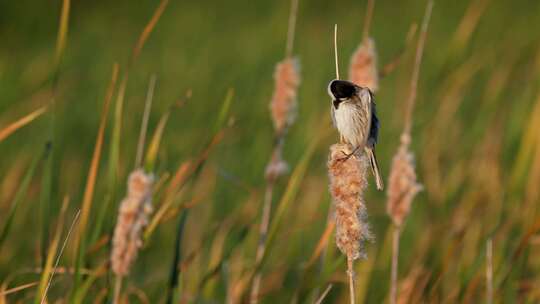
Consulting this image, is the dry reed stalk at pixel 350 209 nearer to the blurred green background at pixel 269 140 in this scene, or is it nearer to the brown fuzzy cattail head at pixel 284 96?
the blurred green background at pixel 269 140

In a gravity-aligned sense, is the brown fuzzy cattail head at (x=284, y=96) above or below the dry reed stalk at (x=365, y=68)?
below

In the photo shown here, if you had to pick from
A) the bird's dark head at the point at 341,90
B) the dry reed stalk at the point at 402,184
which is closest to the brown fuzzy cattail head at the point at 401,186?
the dry reed stalk at the point at 402,184

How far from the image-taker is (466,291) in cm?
306

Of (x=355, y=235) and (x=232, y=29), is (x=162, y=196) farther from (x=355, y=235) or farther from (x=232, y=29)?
(x=232, y=29)

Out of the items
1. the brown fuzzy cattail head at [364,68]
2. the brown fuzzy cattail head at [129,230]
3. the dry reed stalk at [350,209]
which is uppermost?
the brown fuzzy cattail head at [364,68]

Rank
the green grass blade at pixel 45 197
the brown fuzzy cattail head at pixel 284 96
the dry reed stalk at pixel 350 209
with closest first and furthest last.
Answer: the dry reed stalk at pixel 350 209 < the green grass blade at pixel 45 197 < the brown fuzzy cattail head at pixel 284 96

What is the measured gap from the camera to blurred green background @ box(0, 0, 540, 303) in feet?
11.5

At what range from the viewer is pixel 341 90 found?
2.27m

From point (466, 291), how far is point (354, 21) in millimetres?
7479

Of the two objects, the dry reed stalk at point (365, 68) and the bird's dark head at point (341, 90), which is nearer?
the bird's dark head at point (341, 90)

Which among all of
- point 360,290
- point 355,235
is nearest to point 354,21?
point 360,290

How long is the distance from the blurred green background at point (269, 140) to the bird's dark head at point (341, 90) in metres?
0.47

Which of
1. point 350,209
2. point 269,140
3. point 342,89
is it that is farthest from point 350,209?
point 269,140

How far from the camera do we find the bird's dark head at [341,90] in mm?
2222
